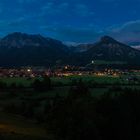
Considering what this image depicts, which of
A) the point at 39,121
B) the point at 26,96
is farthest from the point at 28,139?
the point at 26,96

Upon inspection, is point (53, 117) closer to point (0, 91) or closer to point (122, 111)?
point (122, 111)

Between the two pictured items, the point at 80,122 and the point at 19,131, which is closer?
the point at 19,131

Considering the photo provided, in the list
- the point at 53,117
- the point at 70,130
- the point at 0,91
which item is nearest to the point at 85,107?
the point at 70,130

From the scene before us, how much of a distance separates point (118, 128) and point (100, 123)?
4.11 meters

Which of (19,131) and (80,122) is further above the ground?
(80,122)

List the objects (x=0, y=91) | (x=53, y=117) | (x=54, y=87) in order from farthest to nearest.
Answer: (x=54, y=87) < (x=0, y=91) < (x=53, y=117)

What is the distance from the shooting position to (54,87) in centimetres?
13462

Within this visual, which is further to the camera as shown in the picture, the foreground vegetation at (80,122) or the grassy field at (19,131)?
the foreground vegetation at (80,122)

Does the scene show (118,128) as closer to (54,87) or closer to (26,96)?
(26,96)

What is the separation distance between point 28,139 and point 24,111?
3990 cm

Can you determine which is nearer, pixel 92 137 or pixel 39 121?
pixel 92 137

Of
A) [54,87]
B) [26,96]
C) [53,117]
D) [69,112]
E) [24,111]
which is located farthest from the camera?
[54,87]

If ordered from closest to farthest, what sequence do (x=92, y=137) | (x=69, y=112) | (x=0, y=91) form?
1. (x=92, y=137)
2. (x=69, y=112)
3. (x=0, y=91)

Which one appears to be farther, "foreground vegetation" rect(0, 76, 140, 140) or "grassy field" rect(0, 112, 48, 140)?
"foreground vegetation" rect(0, 76, 140, 140)
